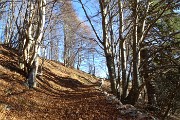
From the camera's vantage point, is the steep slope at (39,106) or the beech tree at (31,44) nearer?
the steep slope at (39,106)

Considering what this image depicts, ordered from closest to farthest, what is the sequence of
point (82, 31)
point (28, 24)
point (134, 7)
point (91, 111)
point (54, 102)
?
point (91, 111) → point (54, 102) → point (134, 7) → point (28, 24) → point (82, 31)

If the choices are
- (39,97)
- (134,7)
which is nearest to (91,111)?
(39,97)

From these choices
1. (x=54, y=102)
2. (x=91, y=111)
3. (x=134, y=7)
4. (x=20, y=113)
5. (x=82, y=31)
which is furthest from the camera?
(x=82, y=31)

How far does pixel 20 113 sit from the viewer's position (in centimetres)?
852

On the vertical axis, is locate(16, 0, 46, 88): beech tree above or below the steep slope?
above

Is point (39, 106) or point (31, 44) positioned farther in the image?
point (31, 44)

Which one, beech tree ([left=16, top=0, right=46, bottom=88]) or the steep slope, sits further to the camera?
beech tree ([left=16, top=0, right=46, bottom=88])

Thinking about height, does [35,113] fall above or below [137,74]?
below

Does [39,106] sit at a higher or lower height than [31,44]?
lower

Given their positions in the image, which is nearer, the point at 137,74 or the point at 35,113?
the point at 35,113

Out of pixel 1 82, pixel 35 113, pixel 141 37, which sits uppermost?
pixel 141 37

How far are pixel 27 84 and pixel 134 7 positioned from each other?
5490 mm

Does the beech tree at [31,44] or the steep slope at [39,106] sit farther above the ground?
the beech tree at [31,44]

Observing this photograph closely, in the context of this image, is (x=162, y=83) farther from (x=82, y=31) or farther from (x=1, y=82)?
(x=82, y=31)
